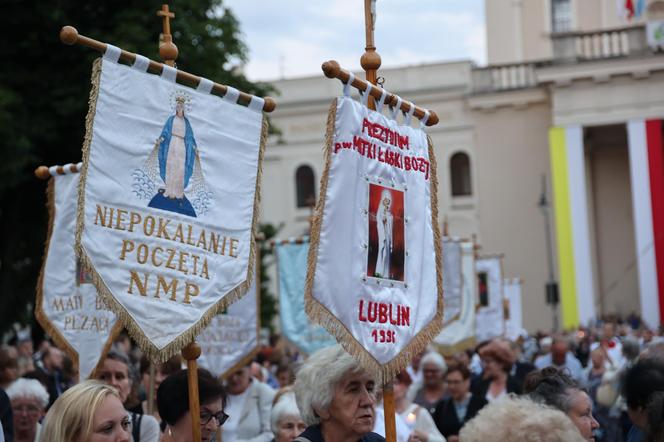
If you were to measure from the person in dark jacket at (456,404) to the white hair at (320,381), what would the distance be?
421 centimetres

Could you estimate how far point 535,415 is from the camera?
4.22m

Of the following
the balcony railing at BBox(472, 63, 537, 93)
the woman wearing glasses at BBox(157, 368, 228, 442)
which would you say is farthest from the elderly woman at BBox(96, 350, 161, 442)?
the balcony railing at BBox(472, 63, 537, 93)

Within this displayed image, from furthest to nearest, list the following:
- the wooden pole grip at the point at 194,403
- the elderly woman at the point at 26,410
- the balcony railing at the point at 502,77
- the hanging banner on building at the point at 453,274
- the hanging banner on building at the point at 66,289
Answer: the balcony railing at the point at 502,77, the hanging banner on building at the point at 453,274, the hanging banner on building at the point at 66,289, the elderly woman at the point at 26,410, the wooden pole grip at the point at 194,403

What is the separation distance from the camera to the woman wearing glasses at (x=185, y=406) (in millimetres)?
6023

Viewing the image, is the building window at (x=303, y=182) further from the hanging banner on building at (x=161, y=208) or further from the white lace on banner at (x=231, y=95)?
the hanging banner on building at (x=161, y=208)

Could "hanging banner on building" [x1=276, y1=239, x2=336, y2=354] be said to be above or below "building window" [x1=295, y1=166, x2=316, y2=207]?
below

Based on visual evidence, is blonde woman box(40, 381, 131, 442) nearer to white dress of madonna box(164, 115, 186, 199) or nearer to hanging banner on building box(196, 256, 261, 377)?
white dress of madonna box(164, 115, 186, 199)

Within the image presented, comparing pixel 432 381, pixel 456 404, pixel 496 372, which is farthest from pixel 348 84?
pixel 432 381

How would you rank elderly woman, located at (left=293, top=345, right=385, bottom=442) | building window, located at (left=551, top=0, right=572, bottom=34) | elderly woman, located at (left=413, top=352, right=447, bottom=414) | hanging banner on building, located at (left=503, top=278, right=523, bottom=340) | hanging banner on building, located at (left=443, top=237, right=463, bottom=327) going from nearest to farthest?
elderly woman, located at (left=293, top=345, right=385, bottom=442) → elderly woman, located at (left=413, top=352, right=447, bottom=414) → hanging banner on building, located at (left=443, top=237, right=463, bottom=327) → hanging banner on building, located at (left=503, top=278, right=523, bottom=340) → building window, located at (left=551, top=0, right=572, bottom=34)

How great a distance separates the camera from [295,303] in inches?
565

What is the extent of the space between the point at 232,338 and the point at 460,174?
34451mm

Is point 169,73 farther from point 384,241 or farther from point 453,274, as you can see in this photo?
point 453,274

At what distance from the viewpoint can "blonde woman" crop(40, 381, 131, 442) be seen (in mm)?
4988

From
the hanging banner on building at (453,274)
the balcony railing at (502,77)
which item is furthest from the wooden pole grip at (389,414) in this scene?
the balcony railing at (502,77)
